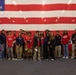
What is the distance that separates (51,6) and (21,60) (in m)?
3.11

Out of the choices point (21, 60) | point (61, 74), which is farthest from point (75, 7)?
point (61, 74)

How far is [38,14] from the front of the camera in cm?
1202

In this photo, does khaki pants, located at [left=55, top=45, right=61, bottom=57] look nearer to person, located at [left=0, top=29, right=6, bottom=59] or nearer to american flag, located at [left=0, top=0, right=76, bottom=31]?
american flag, located at [left=0, top=0, right=76, bottom=31]

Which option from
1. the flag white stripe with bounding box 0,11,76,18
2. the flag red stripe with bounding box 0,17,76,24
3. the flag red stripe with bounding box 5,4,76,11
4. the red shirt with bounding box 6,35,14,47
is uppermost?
the flag red stripe with bounding box 5,4,76,11

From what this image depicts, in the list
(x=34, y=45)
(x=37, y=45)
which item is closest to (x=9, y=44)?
(x=34, y=45)

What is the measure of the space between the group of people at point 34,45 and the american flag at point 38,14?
639 millimetres

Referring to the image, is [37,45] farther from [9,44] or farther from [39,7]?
[39,7]

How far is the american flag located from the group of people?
0.64m

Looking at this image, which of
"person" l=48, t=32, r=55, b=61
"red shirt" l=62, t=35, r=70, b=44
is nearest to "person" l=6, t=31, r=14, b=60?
"person" l=48, t=32, r=55, b=61

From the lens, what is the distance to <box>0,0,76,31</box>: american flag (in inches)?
472

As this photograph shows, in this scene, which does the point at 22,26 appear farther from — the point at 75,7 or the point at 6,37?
the point at 75,7

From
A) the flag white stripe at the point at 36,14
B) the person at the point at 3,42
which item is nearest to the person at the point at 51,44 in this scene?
the flag white stripe at the point at 36,14

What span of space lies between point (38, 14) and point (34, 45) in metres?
2.05

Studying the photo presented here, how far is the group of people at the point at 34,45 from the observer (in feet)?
35.3
